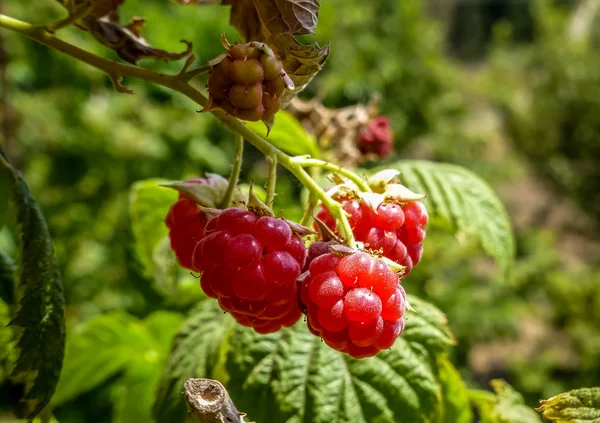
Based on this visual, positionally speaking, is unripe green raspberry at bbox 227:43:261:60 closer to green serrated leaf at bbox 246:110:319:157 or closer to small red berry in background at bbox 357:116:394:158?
green serrated leaf at bbox 246:110:319:157

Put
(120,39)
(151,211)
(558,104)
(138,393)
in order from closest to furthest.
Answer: (120,39) → (151,211) → (138,393) → (558,104)

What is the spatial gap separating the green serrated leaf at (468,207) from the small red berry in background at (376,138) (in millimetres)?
124

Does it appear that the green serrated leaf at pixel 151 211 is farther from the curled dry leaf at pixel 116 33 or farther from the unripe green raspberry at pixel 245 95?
the unripe green raspberry at pixel 245 95

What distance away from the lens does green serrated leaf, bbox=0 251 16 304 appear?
60 cm

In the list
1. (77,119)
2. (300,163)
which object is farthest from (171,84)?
(77,119)

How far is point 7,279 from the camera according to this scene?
24.5 inches

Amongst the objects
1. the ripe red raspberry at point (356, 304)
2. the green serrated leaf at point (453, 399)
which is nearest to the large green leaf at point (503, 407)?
the green serrated leaf at point (453, 399)

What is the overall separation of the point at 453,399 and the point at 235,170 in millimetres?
363

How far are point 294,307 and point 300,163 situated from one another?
123 mm

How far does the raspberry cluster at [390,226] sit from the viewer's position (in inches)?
20.4

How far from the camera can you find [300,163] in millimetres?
543

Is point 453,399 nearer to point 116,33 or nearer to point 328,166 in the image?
point 328,166

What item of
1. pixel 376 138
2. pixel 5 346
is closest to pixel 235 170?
pixel 5 346

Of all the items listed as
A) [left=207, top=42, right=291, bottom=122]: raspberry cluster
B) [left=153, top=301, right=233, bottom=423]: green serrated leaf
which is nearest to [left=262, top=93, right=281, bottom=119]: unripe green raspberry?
[left=207, top=42, right=291, bottom=122]: raspberry cluster
